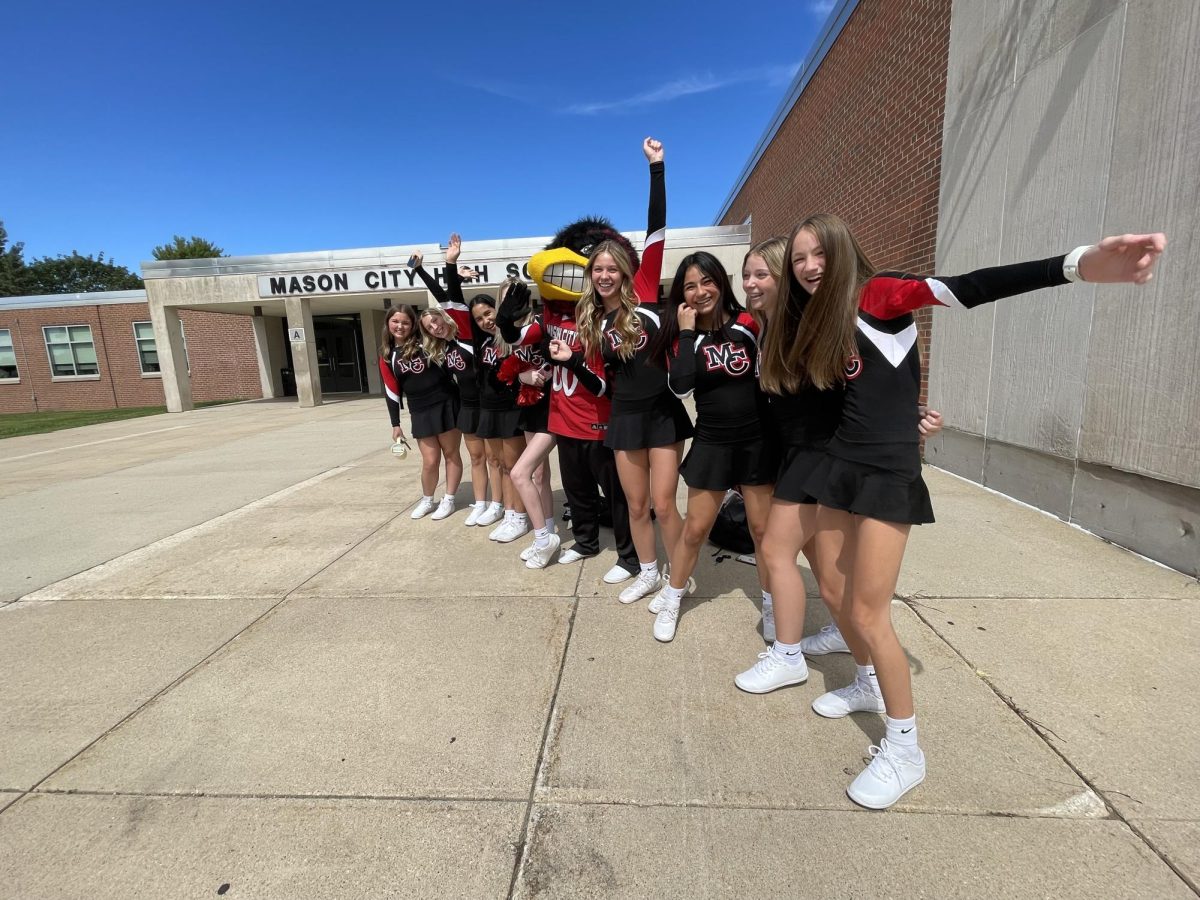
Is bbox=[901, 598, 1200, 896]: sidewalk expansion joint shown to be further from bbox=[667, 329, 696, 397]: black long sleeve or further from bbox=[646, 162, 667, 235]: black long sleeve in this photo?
bbox=[646, 162, 667, 235]: black long sleeve

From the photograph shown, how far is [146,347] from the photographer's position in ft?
74.0

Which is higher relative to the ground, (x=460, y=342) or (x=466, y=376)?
(x=460, y=342)

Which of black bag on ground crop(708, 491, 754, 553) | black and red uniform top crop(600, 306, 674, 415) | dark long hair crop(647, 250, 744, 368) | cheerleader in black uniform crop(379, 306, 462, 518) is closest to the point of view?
dark long hair crop(647, 250, 744, 368)

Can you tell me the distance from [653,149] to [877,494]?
1995mm

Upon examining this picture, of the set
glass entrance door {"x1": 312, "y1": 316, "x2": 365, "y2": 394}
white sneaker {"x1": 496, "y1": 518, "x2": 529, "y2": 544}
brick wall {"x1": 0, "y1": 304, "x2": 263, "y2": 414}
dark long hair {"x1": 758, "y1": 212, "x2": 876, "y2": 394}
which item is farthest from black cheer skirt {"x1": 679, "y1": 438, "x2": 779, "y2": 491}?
brick wall {"x1": 0, "y1": 304, "x2": 263, "y2": 414}

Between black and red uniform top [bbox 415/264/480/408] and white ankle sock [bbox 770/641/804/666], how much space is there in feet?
9.58

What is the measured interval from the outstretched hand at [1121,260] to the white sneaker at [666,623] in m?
2.11

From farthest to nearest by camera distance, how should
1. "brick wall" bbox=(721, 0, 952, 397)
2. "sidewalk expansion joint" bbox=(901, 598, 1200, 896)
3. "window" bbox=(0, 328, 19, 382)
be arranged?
"window" bbox=(0, 328, 19, 382)
"brick wall" bbox=(721, 0, 952, 397)
"sidewalk expansion joint" bbox=(901, 598, 1200, 896)

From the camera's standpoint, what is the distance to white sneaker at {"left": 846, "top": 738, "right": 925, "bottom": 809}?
181 centimetres

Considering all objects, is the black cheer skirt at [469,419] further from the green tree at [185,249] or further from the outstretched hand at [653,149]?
the green tree at [185,249]

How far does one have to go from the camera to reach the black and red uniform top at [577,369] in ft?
9.70

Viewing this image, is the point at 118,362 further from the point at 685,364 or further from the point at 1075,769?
the point at 1075,769

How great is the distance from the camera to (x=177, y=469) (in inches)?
309

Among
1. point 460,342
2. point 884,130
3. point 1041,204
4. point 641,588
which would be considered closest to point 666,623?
point 641,588
